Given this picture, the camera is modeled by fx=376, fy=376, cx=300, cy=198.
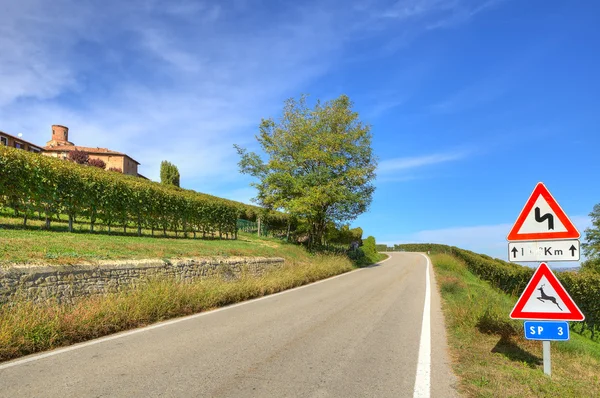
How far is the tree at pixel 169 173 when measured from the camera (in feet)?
172

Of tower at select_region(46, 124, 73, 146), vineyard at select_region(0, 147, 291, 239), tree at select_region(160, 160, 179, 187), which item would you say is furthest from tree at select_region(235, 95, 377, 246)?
tower at select_region(46, 124, 73, 146)

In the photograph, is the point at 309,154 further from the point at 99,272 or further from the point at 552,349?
the point at 552,349

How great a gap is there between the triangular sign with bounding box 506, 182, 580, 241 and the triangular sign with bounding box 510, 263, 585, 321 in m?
0.43

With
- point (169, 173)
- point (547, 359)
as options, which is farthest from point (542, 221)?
point (169, 173)

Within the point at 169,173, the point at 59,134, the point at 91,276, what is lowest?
the point at 91,276

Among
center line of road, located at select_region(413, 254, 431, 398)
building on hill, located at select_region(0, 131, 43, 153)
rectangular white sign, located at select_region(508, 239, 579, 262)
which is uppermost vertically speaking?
building on hill, located at select_region(0, 131, 43, 153)

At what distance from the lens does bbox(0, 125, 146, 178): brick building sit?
5922 centimetres

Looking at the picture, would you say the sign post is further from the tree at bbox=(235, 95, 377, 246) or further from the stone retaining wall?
the tree at bbox=(235, 95, 377, 246)

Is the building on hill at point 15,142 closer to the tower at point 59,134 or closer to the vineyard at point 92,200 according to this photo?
the tower at point 59,134

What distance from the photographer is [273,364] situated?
529 cm

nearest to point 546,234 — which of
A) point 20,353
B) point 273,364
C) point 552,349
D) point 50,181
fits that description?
point 552,349

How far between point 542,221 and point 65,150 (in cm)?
7779

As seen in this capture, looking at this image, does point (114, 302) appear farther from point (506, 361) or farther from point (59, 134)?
point (59, 134)

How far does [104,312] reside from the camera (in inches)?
283
